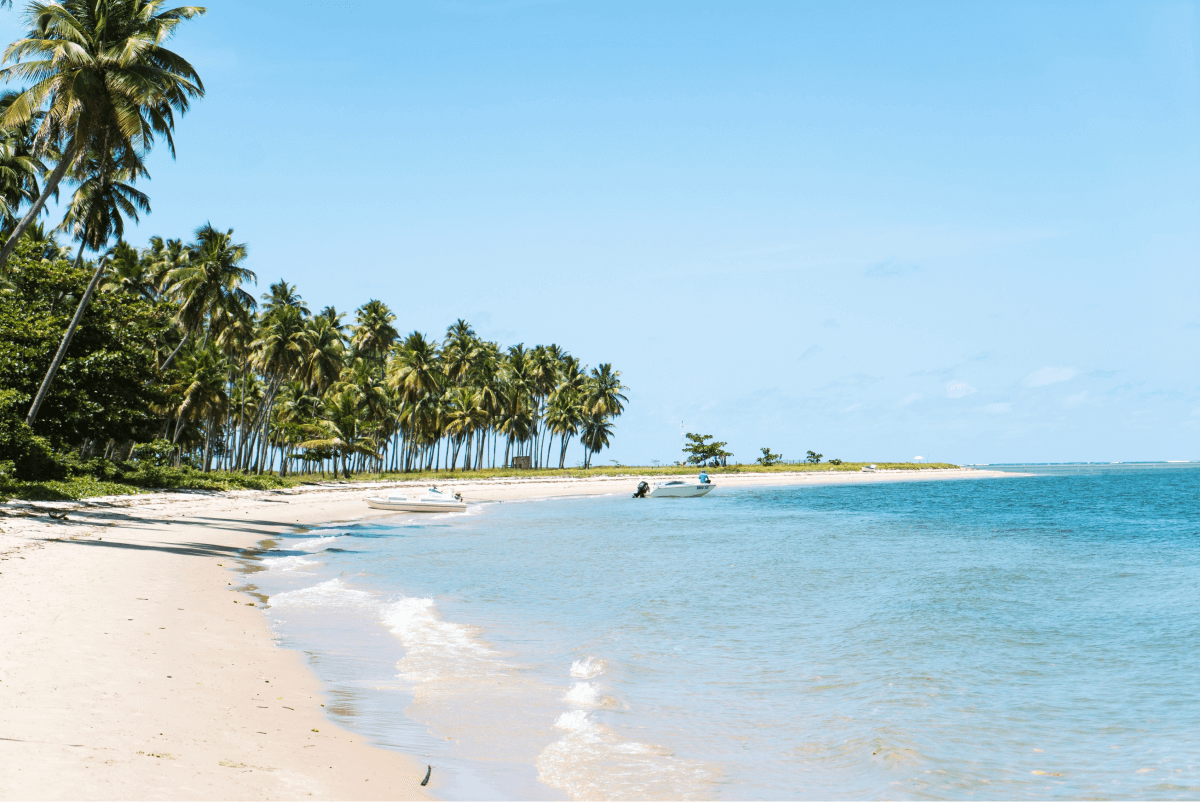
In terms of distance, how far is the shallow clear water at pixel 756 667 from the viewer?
755 centimetres

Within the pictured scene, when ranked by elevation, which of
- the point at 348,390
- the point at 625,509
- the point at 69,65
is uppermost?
the point at 69,65

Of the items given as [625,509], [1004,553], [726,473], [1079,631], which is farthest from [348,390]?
[1079,631]

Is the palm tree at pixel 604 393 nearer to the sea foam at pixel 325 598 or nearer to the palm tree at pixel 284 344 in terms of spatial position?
the palm tree at pixel 284 344

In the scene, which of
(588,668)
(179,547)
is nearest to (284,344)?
(179,547)

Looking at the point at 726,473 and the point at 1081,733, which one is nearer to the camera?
the point at 1081,733

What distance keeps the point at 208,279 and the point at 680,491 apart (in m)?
37.1

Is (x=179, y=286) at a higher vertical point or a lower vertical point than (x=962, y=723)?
higher

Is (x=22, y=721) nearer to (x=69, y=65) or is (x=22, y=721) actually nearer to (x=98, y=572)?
(x=98, y=572)

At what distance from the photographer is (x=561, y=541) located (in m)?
30.5

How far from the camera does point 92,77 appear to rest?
22281mm

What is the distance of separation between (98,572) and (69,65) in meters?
16.1

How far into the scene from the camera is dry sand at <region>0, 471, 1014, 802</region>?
547 cm

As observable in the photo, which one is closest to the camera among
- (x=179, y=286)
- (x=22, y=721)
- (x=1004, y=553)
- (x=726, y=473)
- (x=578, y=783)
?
(x=22, y=721)

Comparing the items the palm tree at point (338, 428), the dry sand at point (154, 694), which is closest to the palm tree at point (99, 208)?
the dry sand at point (154, 694)
